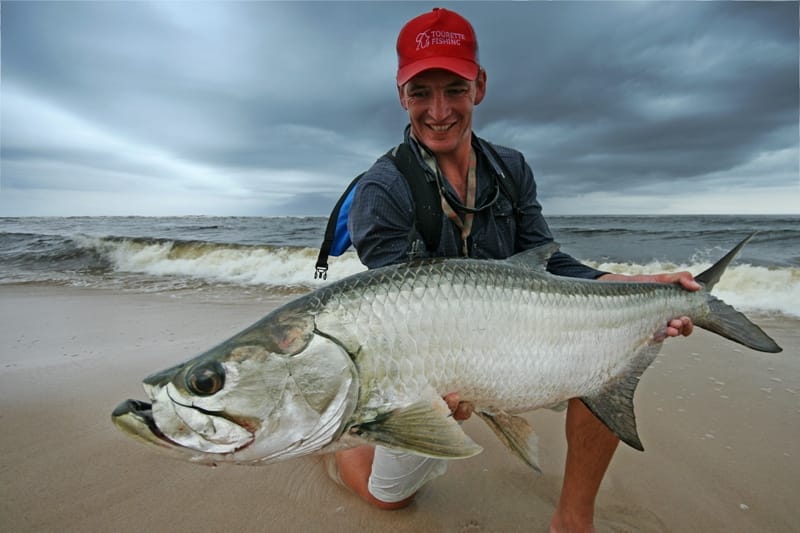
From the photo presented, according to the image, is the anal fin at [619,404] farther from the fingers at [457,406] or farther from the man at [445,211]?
the fingers at [457,406]

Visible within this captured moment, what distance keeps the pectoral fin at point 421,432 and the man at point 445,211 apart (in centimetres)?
91

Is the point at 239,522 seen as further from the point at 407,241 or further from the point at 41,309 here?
the point at 41,309

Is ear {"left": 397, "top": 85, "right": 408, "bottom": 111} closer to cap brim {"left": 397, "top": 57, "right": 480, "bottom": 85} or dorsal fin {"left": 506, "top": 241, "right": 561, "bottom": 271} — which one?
cap brim {"left": 397, "top": 57, "right": 480, "bottom": 85}

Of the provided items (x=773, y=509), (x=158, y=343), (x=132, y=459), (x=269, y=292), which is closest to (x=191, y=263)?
(x=269, y=292)

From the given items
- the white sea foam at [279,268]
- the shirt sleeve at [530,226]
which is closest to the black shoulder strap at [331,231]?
the shirt sleeve at [530,226]

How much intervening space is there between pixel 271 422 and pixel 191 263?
49.4ft

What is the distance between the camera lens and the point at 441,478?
3.11 m

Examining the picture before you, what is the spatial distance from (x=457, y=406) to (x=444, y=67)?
187cm

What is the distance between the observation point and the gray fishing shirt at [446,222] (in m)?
2.76

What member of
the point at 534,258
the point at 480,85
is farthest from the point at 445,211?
the point at 480,85

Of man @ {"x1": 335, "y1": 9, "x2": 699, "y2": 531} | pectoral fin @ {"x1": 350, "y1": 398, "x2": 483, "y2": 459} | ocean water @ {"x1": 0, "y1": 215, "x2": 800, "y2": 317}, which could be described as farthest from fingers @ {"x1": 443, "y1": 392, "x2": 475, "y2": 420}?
ocean water @ {"x1": 0, "y1": 215, "x2": 800, "y2": 317}

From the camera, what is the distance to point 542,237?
323 centimetres

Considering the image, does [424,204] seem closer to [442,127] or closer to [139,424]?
[442,127]

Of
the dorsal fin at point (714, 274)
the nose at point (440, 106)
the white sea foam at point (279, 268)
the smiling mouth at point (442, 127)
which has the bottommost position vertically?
the white sea foam at point (279, 268)
